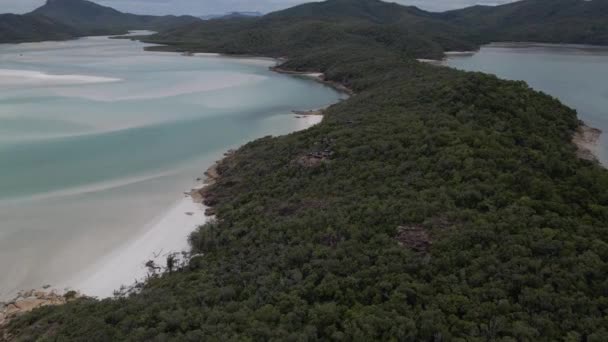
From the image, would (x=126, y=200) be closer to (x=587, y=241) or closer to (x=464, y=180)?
(x=464, y=180)

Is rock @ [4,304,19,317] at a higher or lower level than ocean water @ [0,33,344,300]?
lower

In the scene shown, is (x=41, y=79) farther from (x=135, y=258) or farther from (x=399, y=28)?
(x=399, y=28)

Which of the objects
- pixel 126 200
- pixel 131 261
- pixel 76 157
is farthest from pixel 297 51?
pixel 131 261

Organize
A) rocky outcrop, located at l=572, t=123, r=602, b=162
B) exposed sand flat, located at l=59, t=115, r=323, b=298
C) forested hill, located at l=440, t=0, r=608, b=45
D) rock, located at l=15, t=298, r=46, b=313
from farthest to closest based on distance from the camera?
forested hill, located at l=440, t=0, r=608, b=45 → rocky outcrop, located at l=572, t=123, r=602, b=162 → exposed sand flat, located at l=59, t=115, r=323, b=298 → rock, located at l=15, t=298, r=46, b=313

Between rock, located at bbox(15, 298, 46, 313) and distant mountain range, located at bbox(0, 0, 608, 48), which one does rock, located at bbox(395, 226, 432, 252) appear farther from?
distant mountain range, located at bbox(0, 0, 608, 48)

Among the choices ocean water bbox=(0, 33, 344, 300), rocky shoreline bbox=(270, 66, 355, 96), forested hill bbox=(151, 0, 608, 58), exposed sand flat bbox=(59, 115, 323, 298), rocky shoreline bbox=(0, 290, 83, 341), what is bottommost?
rocky shoreline bbox=(0, 290, 83, 341)

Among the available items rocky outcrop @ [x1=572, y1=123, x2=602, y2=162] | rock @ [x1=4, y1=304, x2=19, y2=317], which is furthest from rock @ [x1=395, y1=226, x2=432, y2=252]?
rocky outcrop @ [x1=572, y1=123, x2=602, y2=162]

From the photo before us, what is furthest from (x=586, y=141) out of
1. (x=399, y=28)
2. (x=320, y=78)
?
(x=399, y=28)
